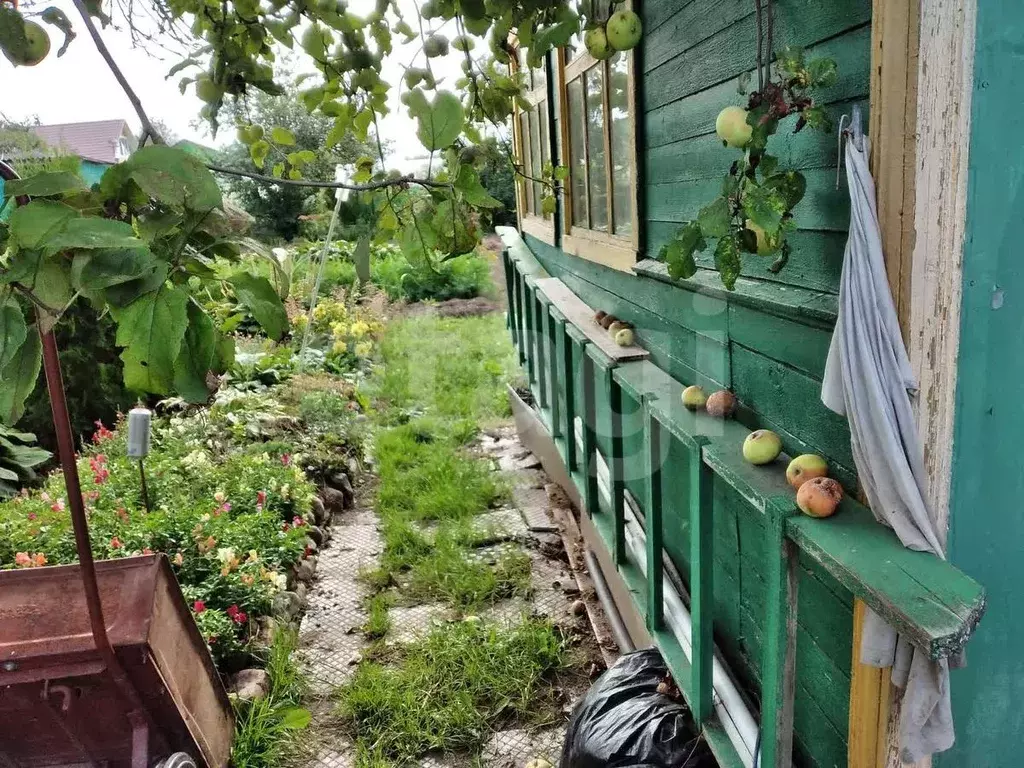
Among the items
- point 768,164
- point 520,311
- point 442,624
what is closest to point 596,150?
point 768,164

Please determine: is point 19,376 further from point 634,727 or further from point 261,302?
point 634,727

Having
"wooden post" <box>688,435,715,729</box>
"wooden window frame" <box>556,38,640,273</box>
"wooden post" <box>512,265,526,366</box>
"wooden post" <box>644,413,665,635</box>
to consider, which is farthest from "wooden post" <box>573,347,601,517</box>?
"wooden post" <box>512,265,526,366</box>

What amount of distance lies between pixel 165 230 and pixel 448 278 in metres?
15.2

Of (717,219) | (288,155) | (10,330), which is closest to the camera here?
(10,330)

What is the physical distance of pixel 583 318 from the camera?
3863mm

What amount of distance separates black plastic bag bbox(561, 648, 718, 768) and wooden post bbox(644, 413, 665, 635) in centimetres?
15

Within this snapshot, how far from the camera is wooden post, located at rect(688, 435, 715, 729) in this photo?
2.01 meters

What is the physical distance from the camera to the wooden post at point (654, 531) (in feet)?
8.08

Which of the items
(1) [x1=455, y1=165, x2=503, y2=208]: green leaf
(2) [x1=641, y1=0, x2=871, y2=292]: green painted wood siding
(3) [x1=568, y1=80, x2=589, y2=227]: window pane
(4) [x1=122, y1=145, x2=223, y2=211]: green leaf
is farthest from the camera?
(3) [x1=568, y1=80, x2=589, y2=227]: window pane

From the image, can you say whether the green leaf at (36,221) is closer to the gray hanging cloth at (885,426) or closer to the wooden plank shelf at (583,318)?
the gray hanging cloth at (885,426)

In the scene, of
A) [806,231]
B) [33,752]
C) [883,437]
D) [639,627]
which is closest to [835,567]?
[883,437]

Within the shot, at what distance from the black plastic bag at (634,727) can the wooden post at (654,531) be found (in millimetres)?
147

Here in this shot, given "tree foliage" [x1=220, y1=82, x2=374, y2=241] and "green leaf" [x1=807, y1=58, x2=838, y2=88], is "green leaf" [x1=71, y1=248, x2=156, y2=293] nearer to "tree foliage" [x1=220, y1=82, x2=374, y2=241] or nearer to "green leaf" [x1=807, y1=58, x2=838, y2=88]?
"tree foliage" [x1=220, y1=82, x2=374, y2=241]

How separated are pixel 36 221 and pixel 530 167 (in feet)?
19.4
